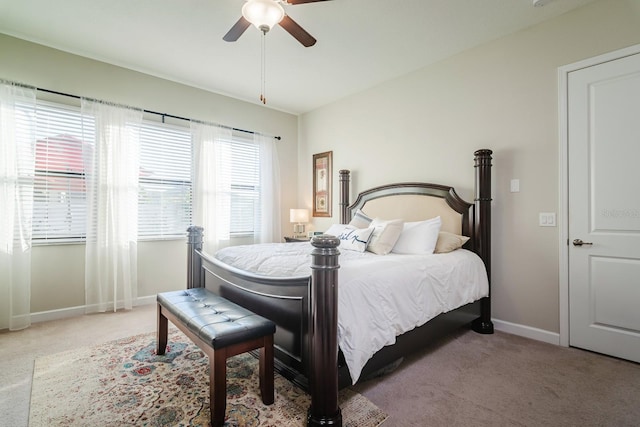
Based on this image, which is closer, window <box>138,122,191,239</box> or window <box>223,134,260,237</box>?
window <box>138,122,191,239</box>

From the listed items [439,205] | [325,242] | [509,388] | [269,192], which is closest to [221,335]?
[325,242]

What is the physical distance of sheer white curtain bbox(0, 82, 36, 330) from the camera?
2.91 meters

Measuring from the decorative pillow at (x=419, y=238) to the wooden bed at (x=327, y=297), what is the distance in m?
0.32

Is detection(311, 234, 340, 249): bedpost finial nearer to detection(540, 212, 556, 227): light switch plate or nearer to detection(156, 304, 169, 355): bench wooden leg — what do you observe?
detection(156, 304, 169, 355): bench wooden leg

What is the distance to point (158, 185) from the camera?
12.7 feet

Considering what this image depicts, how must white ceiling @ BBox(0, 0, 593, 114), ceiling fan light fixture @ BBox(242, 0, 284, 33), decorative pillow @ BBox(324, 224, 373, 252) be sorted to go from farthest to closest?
decorative pillow @ BBox(324, 224, 373, 252) < white ceiling @ BBox(0, 0, 593, 114) < ceiling fan light fixture @ BBox(242, 0, 284, 33)

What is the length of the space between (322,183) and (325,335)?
358cm

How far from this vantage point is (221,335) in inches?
60.6

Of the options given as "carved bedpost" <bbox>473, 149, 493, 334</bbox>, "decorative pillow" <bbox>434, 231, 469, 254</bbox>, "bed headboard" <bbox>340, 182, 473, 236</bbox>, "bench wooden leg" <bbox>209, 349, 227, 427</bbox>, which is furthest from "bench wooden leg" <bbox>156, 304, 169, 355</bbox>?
"carved bedpost" <bbox>473, 149, 493, 334</bbox>

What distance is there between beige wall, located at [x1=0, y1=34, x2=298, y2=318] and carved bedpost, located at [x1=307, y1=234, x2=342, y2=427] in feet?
10.1

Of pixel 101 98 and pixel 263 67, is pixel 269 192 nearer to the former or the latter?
pixel 263 67

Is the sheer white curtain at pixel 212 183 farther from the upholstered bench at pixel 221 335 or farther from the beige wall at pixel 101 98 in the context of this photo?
the upholstered bench at pixel 221 335

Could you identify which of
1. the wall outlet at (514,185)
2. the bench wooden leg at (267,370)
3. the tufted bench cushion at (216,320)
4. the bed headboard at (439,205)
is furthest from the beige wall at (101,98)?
the wall outlet at (514,185)

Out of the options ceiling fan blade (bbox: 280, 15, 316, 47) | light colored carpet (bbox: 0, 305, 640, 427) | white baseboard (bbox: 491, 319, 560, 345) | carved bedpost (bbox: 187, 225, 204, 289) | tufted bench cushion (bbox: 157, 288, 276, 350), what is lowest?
light colored carpet (bbox: 0, 305, 640, 427)
